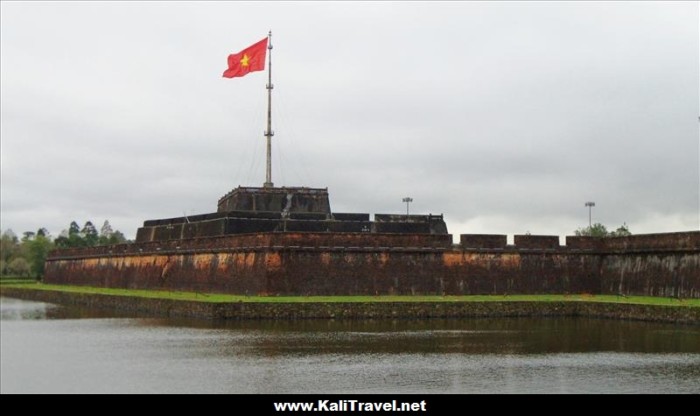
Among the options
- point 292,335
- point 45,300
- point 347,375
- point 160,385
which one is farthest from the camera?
point 45,300

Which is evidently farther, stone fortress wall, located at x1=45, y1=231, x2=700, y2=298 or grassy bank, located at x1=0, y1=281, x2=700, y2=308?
stone fortress wall, located at x1=45, y1=231, x2=700, y2=298

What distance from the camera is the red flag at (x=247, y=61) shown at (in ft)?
99.8

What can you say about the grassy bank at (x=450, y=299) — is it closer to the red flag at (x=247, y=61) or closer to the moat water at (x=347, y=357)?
the moat water at (x=347, y=357)

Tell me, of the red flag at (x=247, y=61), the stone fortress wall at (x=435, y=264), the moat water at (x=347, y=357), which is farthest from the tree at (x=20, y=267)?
the moat water at (x=347, y=357)

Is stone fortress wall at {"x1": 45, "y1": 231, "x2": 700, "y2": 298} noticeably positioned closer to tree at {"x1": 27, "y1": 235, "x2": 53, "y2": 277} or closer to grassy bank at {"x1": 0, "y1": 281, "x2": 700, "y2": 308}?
grassy bank at {"x1": 0, "y1": 281, "x2": 700, "y2": 308}

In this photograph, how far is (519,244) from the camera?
2922cm
